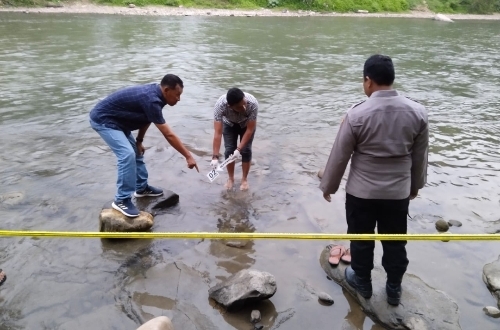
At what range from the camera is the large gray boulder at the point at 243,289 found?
3830mm

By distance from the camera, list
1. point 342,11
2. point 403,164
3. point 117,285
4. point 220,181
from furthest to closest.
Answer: point 342,11 → point 220,181 → point 117,285 → point 403,164

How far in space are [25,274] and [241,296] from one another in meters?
2.33

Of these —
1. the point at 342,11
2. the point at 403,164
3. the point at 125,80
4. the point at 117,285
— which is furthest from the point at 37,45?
the point at 342,11

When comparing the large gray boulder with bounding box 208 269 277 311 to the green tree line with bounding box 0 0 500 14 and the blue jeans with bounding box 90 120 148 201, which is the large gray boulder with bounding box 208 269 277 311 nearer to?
the blue jeans with bounding box 90 120 148 201

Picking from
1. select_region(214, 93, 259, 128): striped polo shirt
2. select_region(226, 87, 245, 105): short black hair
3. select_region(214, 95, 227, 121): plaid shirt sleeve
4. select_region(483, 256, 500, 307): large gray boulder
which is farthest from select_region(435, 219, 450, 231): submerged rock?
select_region(214, 95, 227, 121): plaid shirt sleeve

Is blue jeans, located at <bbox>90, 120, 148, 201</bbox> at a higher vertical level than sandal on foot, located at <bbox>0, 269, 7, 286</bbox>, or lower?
higher

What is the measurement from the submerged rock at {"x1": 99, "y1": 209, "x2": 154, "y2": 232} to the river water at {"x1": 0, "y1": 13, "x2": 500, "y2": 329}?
0.66 feet

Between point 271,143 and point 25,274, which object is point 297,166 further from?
point 25,274

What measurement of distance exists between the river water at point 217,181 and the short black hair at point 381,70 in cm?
214

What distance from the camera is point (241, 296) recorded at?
150 inches

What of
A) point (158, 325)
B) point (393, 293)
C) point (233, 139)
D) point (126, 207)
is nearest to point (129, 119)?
point (126, 207)

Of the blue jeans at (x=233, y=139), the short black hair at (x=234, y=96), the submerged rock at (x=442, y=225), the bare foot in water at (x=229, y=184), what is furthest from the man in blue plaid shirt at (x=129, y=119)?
the submerged rock at (x=442, y=225)

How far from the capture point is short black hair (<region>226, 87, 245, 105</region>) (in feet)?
16.6

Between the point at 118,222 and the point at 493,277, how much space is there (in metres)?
4.14
